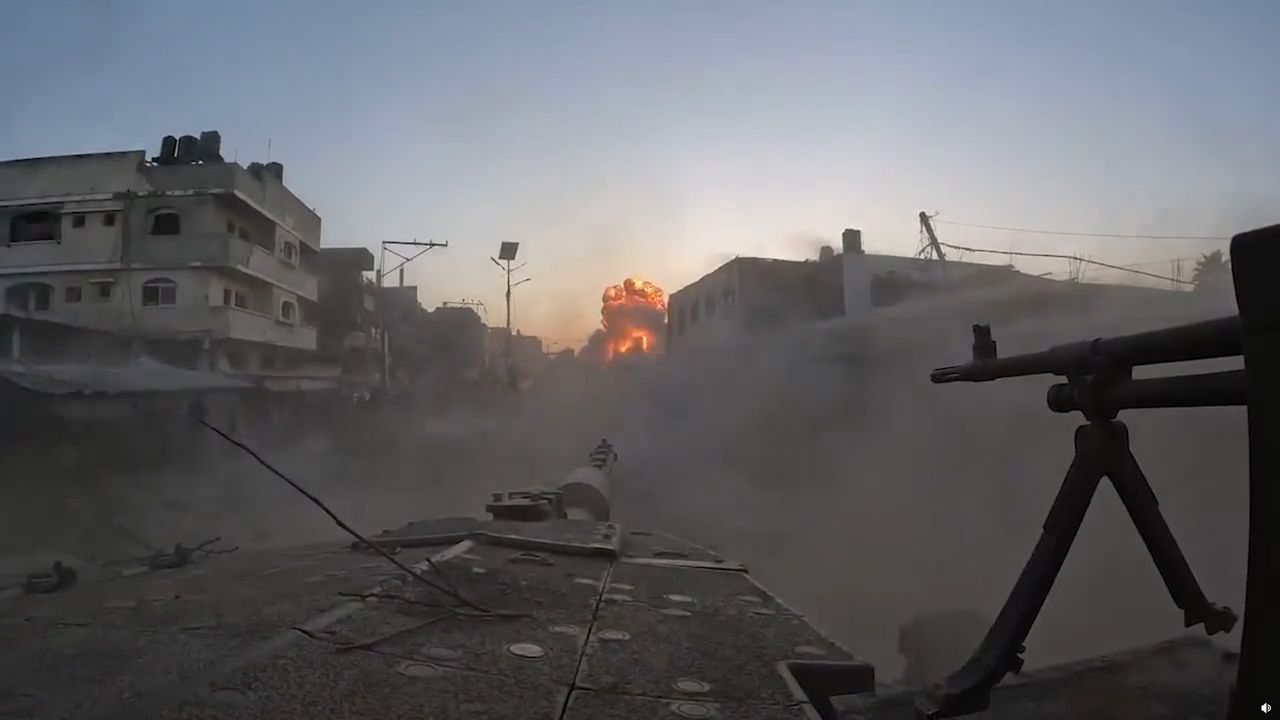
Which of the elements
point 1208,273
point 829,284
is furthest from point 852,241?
point 1208,273

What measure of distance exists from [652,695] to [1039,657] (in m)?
9.15

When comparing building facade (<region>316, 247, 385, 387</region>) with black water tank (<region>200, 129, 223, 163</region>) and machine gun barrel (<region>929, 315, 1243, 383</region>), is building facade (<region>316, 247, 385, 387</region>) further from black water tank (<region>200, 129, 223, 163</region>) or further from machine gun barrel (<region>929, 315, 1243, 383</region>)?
machine gun barrel (<region>929, 315, 1243, 383</region>)

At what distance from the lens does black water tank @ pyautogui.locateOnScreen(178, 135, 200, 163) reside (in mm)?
27625

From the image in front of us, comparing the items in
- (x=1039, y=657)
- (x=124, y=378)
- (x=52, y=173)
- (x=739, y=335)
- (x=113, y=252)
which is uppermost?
(x=52, y=173)

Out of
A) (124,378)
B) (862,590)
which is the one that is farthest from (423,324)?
(862,590)

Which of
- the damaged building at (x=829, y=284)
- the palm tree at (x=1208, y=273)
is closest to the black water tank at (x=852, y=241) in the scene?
the damaged building at (x=829, y=284)

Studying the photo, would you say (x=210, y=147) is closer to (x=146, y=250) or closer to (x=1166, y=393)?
(x=146, y=250)

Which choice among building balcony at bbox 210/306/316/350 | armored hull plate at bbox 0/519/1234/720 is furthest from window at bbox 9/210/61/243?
armored hull plate at bbox 0/519/1234/720

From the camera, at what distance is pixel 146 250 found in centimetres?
2361

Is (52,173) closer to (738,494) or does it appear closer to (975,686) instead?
(738,494)

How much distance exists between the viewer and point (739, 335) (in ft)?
102

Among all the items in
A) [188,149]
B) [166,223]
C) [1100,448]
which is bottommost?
[1100,448]

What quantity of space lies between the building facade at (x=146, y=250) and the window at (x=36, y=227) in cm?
3

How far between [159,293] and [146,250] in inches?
51.4
